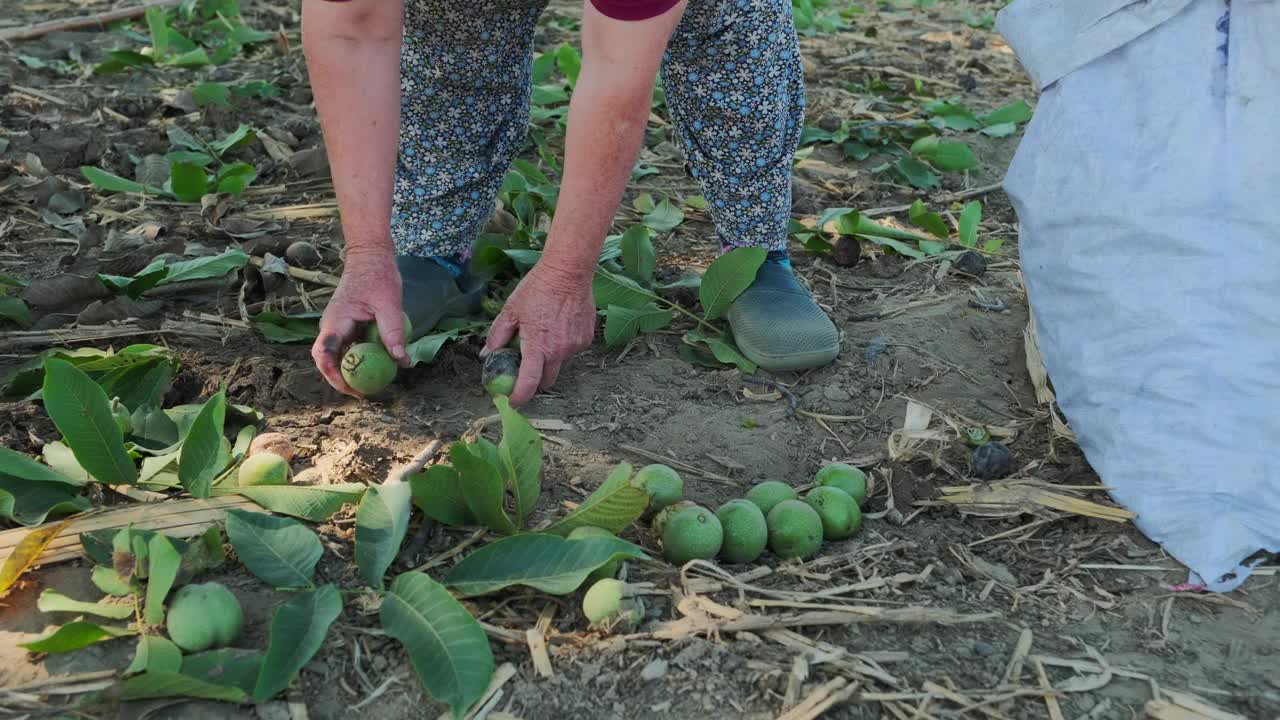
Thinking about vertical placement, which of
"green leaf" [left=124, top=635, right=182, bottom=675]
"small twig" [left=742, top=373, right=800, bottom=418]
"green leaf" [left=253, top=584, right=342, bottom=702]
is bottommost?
"small twig" [left=742, top=373, right=800, bottom=418]

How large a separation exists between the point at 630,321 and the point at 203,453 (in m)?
0.99

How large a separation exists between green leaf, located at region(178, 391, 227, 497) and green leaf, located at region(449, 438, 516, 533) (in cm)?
38

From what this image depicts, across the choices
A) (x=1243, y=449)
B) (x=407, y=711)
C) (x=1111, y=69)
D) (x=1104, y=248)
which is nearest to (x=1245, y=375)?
(x=1243, y=449)

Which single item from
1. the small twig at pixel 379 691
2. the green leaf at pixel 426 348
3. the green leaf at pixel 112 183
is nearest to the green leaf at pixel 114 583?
the small twig at pixel 379 691

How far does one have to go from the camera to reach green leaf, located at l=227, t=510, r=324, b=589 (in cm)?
162

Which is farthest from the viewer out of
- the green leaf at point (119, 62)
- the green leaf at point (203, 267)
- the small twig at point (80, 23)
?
the small twig at point (80, 23)

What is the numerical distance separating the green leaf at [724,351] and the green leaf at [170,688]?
1305 millimetres

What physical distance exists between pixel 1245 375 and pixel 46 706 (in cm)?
187

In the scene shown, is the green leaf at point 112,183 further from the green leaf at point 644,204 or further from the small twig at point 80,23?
the small twig at point 80,23

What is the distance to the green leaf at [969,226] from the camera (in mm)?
3064

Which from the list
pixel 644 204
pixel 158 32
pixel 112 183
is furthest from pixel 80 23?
pixel 644 204

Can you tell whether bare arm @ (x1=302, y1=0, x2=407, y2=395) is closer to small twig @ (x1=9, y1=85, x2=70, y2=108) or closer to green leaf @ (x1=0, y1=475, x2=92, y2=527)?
green leaf @ (x1=0, y1=475, x2=92, y2=527)

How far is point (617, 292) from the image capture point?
8.32 ft

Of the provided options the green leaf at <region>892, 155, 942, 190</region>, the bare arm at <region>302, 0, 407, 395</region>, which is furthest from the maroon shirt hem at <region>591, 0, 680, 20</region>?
the green leaf at <region>892, 155, 942, 190</region>
